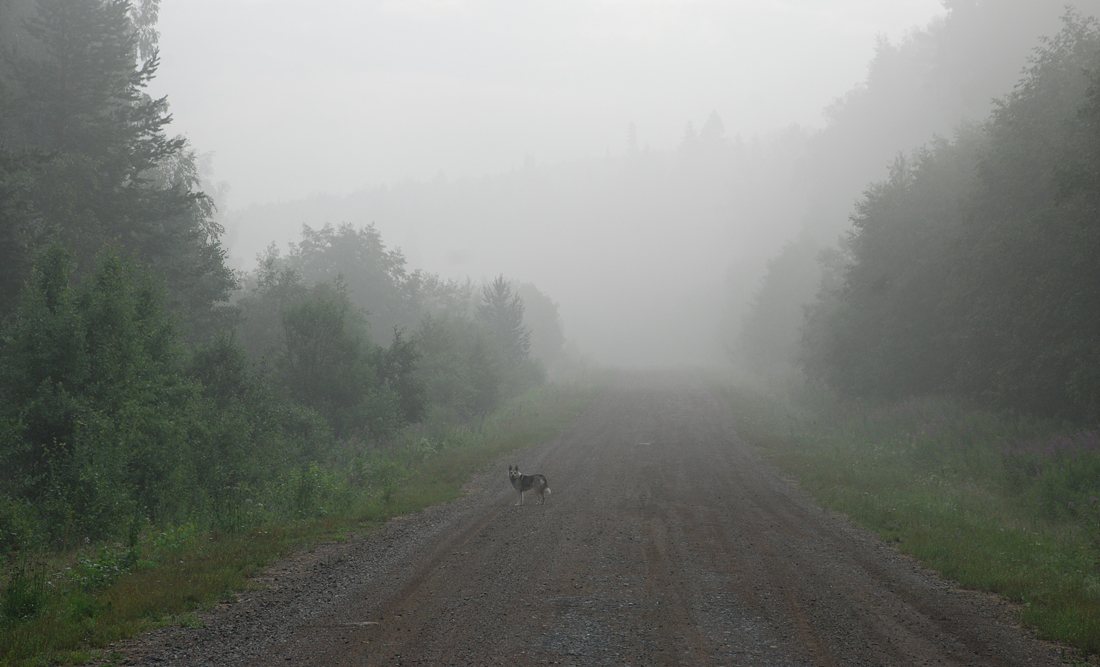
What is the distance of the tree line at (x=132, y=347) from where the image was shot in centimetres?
1048

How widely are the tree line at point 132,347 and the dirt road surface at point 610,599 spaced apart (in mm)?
3929

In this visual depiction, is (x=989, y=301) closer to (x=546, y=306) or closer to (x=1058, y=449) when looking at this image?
(x=1058, y=449)

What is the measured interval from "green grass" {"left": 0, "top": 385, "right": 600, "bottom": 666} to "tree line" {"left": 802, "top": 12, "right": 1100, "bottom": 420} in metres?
15.3

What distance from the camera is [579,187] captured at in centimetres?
19238

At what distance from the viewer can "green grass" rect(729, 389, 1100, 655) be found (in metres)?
7.38

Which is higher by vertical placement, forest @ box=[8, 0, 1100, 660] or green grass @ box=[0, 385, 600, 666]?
forest @ box=[8, 0, 1100, 660]

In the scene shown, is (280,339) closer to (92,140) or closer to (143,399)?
(92,140)

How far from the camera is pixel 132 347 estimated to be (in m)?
12.0

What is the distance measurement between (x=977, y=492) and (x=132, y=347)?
696 inches

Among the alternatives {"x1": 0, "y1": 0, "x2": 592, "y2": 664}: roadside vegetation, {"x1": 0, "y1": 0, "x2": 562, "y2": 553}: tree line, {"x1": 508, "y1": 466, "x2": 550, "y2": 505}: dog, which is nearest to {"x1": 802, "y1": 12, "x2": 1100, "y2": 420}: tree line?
{"x1": 508, "y1": 466, "x2": 550, "y2": 505}: dog

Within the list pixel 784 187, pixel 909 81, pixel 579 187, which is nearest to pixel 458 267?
pixel 579 187

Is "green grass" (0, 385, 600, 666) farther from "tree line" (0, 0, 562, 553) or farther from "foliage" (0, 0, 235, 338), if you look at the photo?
"foliage" (0, 0, 235, 338)

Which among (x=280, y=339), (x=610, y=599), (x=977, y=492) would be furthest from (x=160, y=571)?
(x=280, y=339)

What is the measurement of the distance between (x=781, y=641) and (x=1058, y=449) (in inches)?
467
